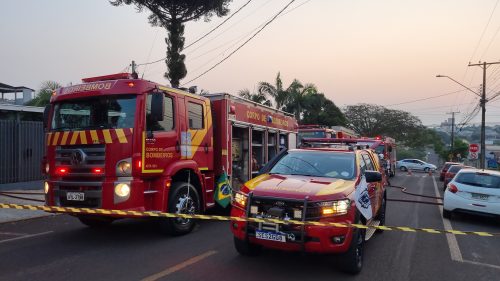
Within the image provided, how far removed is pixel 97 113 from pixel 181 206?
7.32 feet

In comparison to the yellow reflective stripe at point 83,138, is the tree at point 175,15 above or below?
above

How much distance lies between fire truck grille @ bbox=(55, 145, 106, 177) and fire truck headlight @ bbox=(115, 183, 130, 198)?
0.33m

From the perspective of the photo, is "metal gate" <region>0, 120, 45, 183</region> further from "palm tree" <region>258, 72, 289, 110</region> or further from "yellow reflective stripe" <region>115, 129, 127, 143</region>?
"palm tree" <region>258, 72, 289, 110</region>

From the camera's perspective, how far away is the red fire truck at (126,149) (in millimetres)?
6871

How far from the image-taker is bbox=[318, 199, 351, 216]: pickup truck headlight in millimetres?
5402

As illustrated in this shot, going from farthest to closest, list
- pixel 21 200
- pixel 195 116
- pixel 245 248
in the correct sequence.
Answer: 1. pixel 21 200
2. pixel 195 116
3. pixel 245 248

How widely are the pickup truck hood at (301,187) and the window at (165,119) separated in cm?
213

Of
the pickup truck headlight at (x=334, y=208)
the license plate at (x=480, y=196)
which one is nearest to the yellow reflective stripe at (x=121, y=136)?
the pickup truck headlight at (x=334, y=208)

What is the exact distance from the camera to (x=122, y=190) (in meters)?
6.85

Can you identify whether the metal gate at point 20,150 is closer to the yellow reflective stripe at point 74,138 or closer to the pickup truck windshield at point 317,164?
the yellow reflective stripe at point 74,138

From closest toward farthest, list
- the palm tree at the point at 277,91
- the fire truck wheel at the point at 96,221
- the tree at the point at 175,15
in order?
1. the fire truck wheel at the point at 96,221
2. the tree at the point at 175,15
3. the palm tree at the point at 277,91

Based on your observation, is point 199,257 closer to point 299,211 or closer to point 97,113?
point 299,211

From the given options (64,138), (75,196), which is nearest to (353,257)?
(75,196)

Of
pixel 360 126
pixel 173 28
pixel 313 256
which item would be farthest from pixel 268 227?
pixel 360 126
